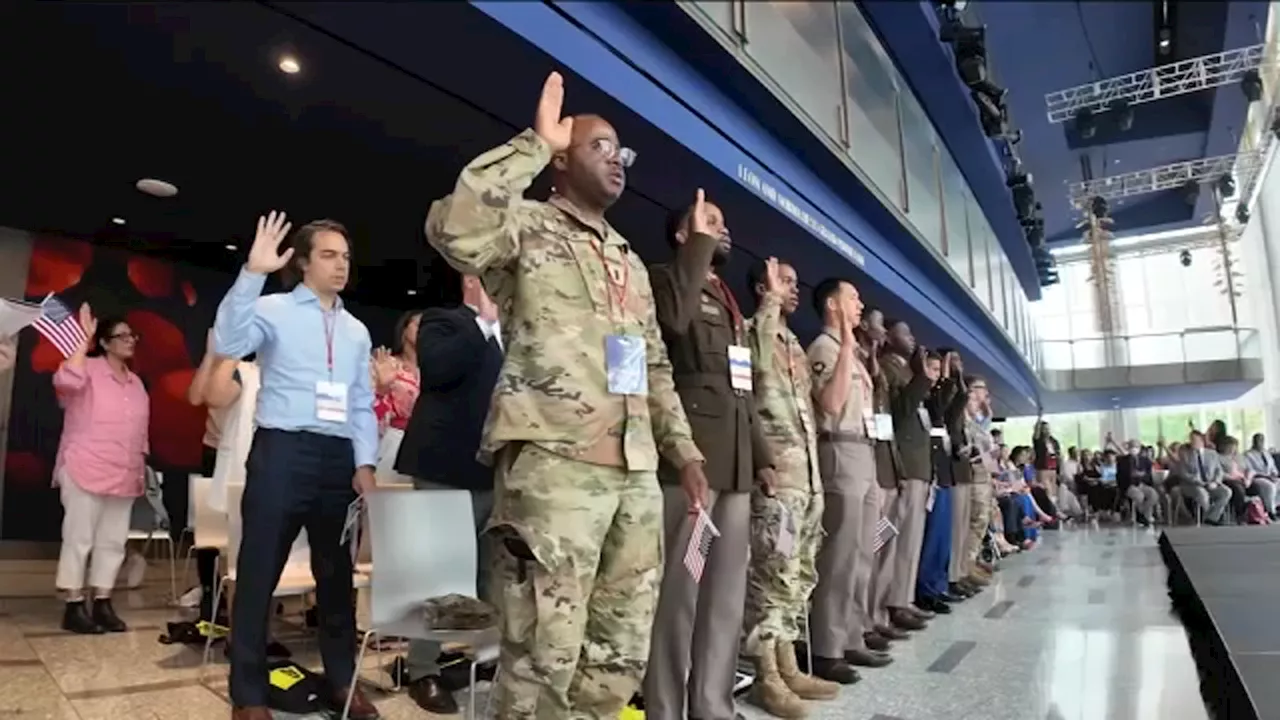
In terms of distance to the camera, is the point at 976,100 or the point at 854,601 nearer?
the point at 976,100

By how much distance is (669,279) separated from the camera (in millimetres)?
1950

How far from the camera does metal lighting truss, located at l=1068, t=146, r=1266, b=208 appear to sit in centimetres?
88

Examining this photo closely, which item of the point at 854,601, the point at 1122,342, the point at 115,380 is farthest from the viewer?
the point at 115,380

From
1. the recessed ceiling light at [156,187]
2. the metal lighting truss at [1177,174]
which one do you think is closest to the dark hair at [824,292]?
the metal lighting truss at [1177,174]

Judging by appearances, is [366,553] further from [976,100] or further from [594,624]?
[976,100]

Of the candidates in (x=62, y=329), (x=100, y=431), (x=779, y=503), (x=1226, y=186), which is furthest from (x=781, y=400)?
(x=100, y=431)

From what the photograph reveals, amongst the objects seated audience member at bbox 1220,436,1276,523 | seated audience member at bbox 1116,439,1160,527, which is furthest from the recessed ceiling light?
seated audience member at bbox 1116,439,1160,527

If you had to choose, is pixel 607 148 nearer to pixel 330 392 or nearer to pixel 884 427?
pixel 330 392

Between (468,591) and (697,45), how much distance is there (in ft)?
5.21

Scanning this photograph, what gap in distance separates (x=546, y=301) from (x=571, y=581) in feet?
1.63

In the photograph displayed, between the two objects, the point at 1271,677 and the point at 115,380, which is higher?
the point at 115,380

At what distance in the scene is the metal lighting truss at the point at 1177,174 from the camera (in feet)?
2.87

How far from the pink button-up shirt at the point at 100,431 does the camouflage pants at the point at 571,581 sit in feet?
9.30

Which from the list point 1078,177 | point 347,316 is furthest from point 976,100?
point 347,316
